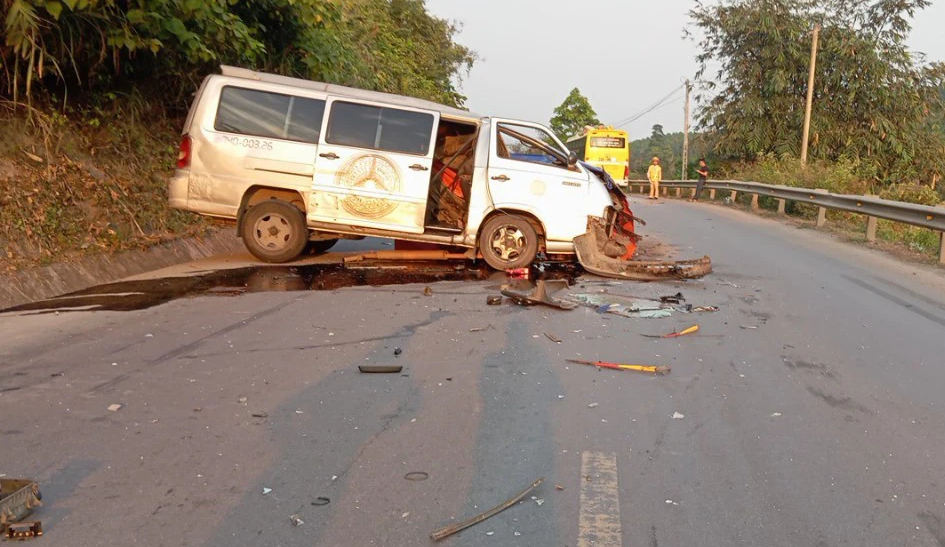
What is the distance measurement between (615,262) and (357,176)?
11.1 ft

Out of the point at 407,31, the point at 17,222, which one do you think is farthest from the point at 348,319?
the point at 407,31

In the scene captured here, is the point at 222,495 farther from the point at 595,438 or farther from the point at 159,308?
the point at 159,308

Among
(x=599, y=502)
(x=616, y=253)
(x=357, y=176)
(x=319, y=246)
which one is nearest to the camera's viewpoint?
(x=599, y=502)

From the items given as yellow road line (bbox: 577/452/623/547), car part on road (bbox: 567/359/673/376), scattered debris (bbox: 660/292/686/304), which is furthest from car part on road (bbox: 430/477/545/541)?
scattered debris (bbox: 660/292/686/304)

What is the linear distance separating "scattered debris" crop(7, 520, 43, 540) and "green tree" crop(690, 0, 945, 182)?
38150mm

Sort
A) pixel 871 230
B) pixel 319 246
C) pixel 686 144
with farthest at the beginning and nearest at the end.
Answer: pixel 686 144 < pixel 871 230 < pixel 319 246

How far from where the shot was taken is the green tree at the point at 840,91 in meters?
39.2

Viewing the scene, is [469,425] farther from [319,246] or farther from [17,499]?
[319,246]

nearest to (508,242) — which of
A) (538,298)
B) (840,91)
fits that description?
(538,298)

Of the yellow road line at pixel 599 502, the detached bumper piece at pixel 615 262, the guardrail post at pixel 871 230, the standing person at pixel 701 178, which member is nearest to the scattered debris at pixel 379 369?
the yellow road line at pixel 599 502

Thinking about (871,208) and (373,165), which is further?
(871,208)

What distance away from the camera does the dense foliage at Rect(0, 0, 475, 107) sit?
32.6 feet

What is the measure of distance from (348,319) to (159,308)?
1887 millimetres

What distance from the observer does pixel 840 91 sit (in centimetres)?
4025
